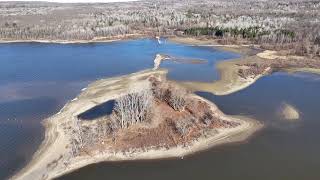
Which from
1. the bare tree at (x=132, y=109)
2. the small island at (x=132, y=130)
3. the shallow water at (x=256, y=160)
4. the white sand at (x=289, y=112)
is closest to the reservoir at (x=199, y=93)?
the shallow water at (x=256, y=160)

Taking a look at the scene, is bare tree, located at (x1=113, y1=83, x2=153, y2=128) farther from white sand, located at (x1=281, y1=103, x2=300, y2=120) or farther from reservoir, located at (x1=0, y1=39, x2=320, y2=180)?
white sand, located at (x1=281, y1=103, x2=300, y2=120)

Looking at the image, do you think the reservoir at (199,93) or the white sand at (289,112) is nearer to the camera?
the reservoir at (199,93)

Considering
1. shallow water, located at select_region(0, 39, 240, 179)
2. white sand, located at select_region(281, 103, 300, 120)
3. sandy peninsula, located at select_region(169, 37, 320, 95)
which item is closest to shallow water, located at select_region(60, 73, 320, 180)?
white sand, located at select_region(281, 103, 300, 120)

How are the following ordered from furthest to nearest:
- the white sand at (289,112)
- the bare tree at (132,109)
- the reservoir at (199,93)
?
the white sand at (289,112) < the bare tree at (132,109) < the reservoir at (199,93)

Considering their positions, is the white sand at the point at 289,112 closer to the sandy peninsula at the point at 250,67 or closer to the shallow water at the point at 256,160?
the shallow water at the point at 256,160

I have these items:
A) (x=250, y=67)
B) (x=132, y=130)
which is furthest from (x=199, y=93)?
(x=250, y=67)

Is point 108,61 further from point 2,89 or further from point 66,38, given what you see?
point 66,38

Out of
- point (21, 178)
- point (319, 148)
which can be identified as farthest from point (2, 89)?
point (319, 148)

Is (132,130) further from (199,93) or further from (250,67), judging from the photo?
(250,67)
